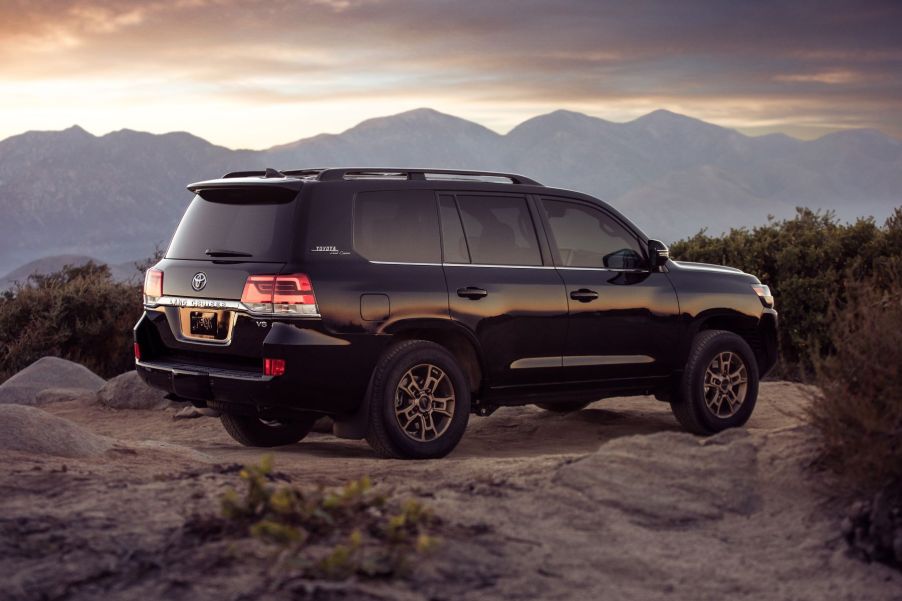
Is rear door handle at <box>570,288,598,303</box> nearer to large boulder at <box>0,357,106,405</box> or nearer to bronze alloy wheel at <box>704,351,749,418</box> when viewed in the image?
bronze alloy wheel at <box>704,351,749,418</box>

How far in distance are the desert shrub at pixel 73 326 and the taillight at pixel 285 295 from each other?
35.1 ft

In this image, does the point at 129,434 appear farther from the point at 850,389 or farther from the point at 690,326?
the point at 850,389

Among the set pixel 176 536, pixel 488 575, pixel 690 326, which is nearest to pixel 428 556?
pixel 488 575

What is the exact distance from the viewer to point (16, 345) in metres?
17.7

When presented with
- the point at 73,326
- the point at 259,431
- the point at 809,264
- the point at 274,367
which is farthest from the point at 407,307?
the point at 73,326

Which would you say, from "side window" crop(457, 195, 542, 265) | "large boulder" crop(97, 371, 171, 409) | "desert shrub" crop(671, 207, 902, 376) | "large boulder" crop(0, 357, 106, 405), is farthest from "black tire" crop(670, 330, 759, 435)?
"large boulder" crop(0, 357, 106, 405)

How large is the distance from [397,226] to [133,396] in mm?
6229

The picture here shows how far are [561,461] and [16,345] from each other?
42.5ft

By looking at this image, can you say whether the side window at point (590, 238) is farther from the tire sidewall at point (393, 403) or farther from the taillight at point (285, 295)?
the taillight at point (285, 295)

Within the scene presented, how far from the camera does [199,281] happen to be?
823 cm

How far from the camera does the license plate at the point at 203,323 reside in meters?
8.13

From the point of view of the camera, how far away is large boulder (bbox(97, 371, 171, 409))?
13484 millimetres

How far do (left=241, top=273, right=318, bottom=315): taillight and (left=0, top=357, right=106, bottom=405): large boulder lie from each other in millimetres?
7292

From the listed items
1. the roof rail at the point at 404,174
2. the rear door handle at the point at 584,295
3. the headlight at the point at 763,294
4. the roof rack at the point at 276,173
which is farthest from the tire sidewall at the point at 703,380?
the roof rack at the point at 276,173
